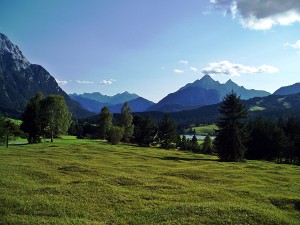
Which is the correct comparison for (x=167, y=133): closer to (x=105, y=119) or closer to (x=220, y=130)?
(x=105, y=119)

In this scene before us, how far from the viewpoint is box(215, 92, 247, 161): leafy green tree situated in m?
87.8

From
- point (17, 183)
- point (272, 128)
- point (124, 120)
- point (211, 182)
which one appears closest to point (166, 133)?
point (124, 120)

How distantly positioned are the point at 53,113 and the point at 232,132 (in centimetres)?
6747

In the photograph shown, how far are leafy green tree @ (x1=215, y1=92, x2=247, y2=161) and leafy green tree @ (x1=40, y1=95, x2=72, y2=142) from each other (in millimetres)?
62036

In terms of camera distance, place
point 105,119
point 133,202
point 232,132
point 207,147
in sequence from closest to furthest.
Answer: point 133,202
point 232,132
point 105,119
point 207,147

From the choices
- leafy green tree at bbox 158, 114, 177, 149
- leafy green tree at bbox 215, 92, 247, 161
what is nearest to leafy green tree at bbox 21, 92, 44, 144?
leafy green tree at bbox 215, 92, 247, 161

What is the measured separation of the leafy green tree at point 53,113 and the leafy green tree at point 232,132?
6204 centimetres

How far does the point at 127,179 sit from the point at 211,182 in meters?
13.1

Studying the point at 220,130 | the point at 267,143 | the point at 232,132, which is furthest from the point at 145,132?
the point at 232,132

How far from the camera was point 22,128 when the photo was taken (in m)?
114

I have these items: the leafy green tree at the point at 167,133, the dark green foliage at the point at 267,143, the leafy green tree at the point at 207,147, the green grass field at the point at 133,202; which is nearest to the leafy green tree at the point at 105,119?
the leafy green tree at the point at 167,133

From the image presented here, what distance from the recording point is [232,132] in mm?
88188

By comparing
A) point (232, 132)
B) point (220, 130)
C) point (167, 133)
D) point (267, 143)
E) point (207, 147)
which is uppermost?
point (220, 130)

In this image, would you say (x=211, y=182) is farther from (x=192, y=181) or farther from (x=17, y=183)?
(x=17, y=183)
